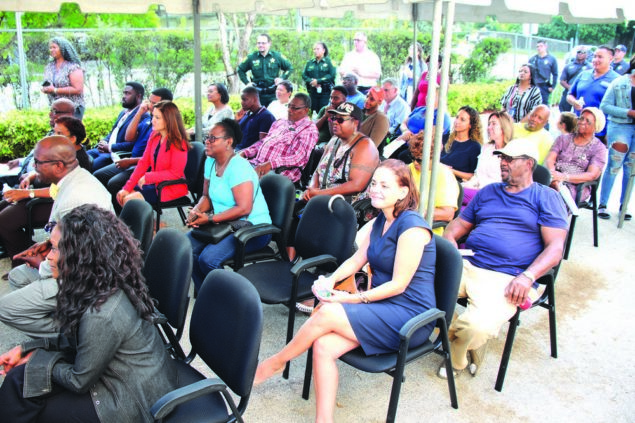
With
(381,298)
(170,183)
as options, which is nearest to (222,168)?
(170,183)

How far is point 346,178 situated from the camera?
4.35m

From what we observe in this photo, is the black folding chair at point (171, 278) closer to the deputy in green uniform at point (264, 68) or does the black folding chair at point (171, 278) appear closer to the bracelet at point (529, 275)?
the bracelet at point (529, 275)

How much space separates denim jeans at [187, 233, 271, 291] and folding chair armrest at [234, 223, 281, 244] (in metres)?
0.09

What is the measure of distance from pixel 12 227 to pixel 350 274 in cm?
292

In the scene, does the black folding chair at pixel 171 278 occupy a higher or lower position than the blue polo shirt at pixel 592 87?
lower

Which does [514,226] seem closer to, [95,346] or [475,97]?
[95,346]

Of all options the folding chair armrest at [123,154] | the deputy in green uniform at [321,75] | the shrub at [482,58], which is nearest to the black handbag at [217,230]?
the folding chair armrest at [123,154]

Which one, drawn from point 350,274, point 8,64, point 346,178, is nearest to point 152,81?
point 8,64

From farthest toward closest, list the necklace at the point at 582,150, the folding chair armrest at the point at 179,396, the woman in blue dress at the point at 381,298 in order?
1. the necklace at the point at 582,150
2. the woman in blue dress at the point at 381,298
3. the folding chair armrest at the point at 179,396

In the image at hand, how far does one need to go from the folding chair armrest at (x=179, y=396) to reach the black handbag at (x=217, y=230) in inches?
68.9

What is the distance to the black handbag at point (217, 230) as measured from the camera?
3.69 metres

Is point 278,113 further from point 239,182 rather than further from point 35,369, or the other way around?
point 35,369

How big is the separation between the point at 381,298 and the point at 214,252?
4.48 feet

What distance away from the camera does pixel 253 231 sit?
3631mm
